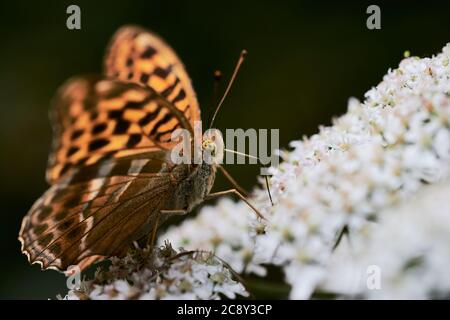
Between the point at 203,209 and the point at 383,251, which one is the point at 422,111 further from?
the point at 203,209

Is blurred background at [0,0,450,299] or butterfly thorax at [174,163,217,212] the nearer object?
butterfly thorax at [174,163,217,212]

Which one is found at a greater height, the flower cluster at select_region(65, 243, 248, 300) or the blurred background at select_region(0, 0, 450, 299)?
the blurred background at select_region(0, 0, 450, 299)

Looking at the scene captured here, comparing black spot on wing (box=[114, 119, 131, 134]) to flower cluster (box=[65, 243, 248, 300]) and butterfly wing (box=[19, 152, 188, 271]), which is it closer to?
butterfly wing (box=[19, 152, 188, 271])

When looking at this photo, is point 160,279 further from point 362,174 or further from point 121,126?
point 362,174

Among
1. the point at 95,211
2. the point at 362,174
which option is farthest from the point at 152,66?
the point at 362,174

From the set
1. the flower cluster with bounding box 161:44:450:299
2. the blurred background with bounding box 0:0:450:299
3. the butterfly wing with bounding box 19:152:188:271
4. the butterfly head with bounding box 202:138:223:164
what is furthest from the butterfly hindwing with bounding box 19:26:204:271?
the blurred background with bounding box 0:0:450:299

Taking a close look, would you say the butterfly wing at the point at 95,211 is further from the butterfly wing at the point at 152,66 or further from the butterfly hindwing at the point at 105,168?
the butterfly wing at the point at 152,66

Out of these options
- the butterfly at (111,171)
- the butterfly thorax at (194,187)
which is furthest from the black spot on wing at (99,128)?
the butterfly thorax at (194,187)

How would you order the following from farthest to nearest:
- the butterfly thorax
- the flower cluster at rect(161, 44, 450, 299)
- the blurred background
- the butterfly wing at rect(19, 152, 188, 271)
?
the blurred background < the butterfly thorax < the butterfly wing at rect(19, 152, 188, 271) < the flower cluster at rect(161, 44, 450, 299)

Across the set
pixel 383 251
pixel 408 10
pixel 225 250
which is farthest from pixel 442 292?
pixel 408 10
